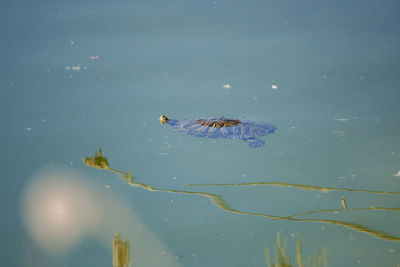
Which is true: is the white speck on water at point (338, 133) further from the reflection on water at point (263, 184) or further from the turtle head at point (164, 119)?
the turtle head at point (164, 119)

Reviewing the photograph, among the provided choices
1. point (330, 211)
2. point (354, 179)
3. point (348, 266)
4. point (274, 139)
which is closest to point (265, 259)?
point (348, 266)

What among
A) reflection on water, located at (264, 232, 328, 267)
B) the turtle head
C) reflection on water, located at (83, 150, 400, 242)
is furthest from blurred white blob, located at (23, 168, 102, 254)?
reflection on water, located at (264, 232, 328, 267)

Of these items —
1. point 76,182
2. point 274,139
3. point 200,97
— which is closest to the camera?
point 76,182

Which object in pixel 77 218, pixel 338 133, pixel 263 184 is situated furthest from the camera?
pixel 338 133

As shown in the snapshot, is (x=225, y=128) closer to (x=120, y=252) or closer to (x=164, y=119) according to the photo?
(x=164, y=119)

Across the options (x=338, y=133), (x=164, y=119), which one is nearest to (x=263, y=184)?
(x=338, y=133)

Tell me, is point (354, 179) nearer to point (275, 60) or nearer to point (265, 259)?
point (265, 259)
